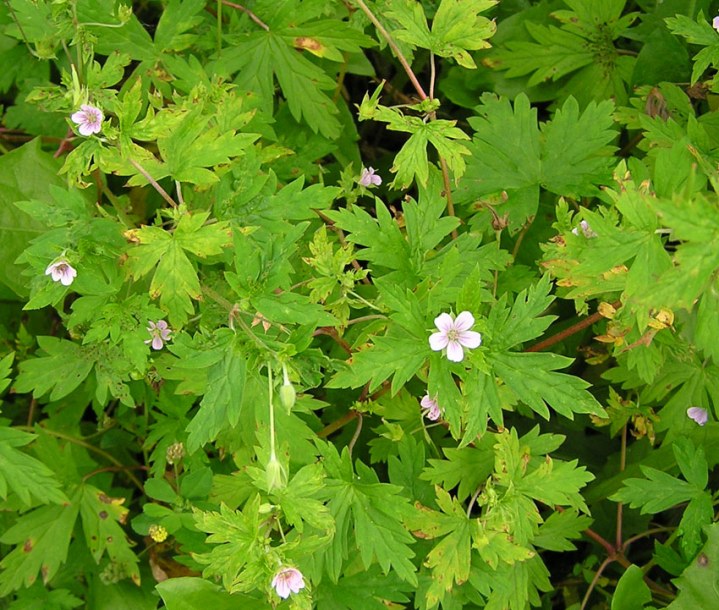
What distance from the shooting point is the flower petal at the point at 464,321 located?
68.4 inches

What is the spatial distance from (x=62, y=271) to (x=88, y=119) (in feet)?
1.27

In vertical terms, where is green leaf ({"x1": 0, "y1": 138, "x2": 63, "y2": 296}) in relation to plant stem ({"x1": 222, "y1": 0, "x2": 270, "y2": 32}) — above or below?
below

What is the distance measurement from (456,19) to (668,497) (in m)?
1.57

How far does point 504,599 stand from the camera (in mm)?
2234

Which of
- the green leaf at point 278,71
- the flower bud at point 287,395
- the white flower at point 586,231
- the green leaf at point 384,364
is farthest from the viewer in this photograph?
the green leaf at point 278,71

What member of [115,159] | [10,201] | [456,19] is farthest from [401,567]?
[10,201]

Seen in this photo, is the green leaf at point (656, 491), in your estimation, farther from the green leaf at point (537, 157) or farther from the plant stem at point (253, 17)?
the plant stem at point (253, 17)

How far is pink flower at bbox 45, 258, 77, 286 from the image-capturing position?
6.22 feet

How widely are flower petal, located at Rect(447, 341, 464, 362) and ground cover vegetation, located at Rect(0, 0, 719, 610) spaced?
0.01 metres

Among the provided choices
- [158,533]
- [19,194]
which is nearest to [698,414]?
[158,533]

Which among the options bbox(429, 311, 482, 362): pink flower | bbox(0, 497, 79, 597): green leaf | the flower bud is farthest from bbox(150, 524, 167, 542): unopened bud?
bbox(429, 311, 482, 362): pink flower

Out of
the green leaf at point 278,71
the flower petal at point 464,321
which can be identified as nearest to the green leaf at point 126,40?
the green leaf at point 278,71

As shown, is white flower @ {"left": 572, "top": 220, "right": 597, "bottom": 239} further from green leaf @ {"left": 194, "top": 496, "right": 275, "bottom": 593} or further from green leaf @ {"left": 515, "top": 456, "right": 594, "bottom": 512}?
green leaf @ {"left": 194, "top": 496, "right": 275, "bottom": 593}

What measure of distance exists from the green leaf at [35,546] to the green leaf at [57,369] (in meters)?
0.44
